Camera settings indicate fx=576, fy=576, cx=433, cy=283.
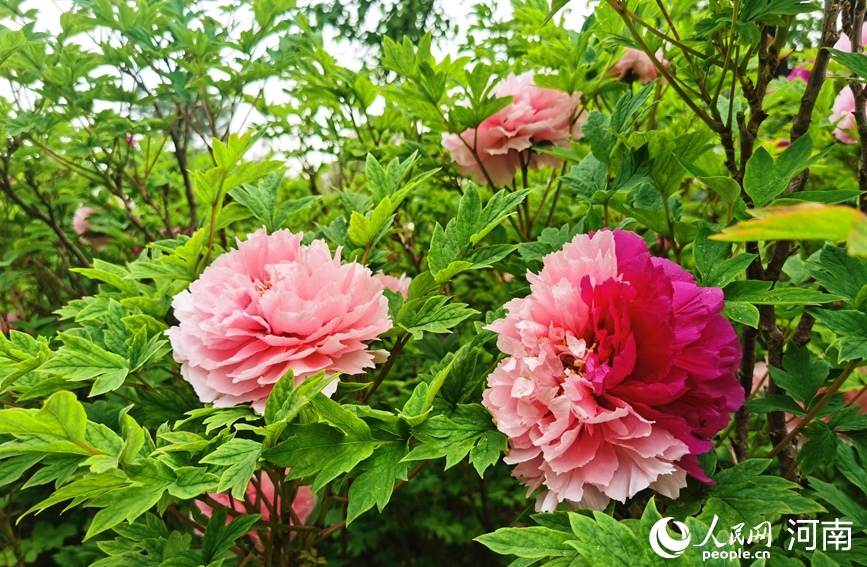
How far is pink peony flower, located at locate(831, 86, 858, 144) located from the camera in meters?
1.07

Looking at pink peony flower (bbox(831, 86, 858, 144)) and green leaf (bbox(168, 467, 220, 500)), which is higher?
pink peony flower (bbox(831, 86, 858, 144))

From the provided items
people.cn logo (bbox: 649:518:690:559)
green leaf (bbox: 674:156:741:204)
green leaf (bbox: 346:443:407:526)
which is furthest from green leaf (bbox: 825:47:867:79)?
green leaf (bbox: 346:443:407:526)

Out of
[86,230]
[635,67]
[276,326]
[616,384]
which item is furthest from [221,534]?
[86,230]

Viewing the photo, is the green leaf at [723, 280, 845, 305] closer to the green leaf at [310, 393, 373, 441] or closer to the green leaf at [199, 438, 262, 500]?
the green leaf at [310, 393, 373, 441]

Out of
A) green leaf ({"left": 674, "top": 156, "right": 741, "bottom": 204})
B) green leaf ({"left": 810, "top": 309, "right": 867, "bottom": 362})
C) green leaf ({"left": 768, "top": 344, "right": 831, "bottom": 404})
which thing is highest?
green leaf ({"left": 674, "top": 156, "right": 741, "bottom": 204})

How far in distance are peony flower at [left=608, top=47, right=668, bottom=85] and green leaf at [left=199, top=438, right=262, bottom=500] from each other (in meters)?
0.89

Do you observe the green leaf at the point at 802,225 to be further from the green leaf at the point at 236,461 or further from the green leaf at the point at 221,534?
the green leaf at the point at 221,534

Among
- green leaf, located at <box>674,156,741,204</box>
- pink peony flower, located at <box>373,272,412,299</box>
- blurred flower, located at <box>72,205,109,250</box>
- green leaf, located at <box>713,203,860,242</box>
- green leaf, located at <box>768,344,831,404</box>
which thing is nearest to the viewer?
green leaf, located at <box>713,203,860,242</box>

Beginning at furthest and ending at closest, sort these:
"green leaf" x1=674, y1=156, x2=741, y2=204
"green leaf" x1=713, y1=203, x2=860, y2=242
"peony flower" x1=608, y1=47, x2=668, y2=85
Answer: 1. "peony flower" x1=608, y1=47, x2=668, y2=85
2. "green leaf" x1=674, y1=156, x2=741, y2=204
3. "green leaf" x1=713, y1=203, x2=860, y2=242

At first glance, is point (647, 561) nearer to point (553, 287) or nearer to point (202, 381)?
point (553, 287)

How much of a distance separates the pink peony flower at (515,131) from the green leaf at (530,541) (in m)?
0.61

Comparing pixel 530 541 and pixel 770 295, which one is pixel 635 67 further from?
pixel 530 541

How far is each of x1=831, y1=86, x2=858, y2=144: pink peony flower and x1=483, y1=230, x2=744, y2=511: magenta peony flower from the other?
0.78 m

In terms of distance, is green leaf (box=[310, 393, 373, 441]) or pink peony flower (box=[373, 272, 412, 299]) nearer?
green leaf (box=[310, 393, 373, 441])
